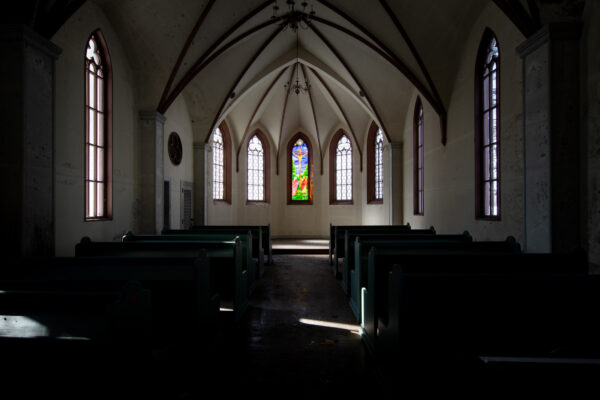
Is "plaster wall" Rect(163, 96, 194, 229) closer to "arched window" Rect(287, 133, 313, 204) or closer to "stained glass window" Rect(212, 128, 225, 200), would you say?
"stained glass window" Rect(212, 128, 225, 200)

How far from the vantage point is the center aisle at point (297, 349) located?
11.5 ft

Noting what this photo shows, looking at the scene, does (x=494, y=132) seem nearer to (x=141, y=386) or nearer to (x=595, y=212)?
(x=595, y=212)

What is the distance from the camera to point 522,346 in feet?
10.2

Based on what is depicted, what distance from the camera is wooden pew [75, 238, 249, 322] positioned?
19.0ft

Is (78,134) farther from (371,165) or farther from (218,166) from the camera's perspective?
(371,165)

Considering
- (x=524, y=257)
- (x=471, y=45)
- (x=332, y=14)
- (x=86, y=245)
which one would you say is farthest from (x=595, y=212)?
(x=332, y=14)

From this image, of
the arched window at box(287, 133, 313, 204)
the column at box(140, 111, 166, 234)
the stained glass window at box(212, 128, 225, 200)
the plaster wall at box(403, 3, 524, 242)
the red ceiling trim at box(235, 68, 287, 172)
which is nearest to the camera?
the plaster wall at box(403, 3, 524, 242)

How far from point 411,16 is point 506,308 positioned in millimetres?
7910

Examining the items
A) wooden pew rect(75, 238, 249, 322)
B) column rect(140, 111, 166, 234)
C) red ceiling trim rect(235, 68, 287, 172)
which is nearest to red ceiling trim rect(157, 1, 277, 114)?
column rect(140, 111, 166, 234)

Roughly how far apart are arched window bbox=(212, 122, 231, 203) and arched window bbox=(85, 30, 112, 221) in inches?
286

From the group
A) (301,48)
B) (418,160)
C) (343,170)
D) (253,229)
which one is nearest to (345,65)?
(301,48)

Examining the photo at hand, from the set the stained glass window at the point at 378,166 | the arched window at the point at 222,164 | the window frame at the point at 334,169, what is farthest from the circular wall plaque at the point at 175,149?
the window frame at the point at 334,169

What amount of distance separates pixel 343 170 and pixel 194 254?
1349 centimetres

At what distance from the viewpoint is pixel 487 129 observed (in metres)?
7.98
